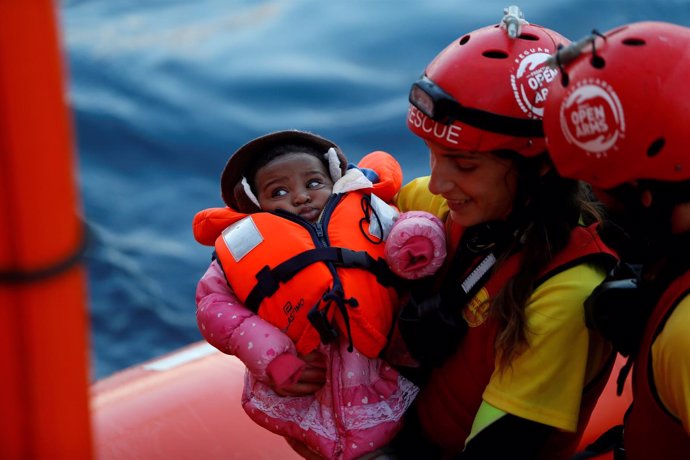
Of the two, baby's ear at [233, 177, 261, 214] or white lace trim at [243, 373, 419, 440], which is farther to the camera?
baby's ear at [233, 177, 261, 214]

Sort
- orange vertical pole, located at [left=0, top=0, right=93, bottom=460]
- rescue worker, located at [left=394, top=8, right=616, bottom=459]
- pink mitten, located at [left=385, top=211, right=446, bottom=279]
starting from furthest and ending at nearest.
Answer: pink mitten, located at [left=385, top=211, right=446, bottom=279] → rescue worker, located at [left=394, top=8, right=616, bottom=459] → orange vertical pole, located at [left=0, top=0, right=93, bottom=460]

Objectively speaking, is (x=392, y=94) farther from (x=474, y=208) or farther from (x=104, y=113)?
(x=474, y=208)

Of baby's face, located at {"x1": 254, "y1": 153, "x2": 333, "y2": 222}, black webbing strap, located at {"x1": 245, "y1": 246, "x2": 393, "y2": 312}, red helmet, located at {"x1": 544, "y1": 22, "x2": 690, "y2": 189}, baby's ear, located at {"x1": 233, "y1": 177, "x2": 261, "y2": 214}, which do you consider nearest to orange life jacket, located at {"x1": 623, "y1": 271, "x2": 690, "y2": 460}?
red helmet, located at {"x1": 544, "y1": 22, "x2": 690, "y2": 189}

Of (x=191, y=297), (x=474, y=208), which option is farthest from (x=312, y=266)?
(x=191, y=297)

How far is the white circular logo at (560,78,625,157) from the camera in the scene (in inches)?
59.9

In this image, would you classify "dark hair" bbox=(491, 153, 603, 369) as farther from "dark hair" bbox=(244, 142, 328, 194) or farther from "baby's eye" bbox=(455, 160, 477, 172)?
"dark hair" bbox=(244, 142, 328, 194)

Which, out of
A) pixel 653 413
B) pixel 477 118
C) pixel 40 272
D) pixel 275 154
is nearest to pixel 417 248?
pixel 477 118

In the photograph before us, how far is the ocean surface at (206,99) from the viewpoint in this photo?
18.2ft

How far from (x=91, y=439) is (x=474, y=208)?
3.45ft

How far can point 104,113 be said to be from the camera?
6414 millimetres

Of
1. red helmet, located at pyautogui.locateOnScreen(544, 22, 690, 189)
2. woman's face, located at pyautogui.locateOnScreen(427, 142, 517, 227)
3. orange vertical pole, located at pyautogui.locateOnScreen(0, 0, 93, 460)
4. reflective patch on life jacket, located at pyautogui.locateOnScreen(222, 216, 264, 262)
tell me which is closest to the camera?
orange vertical pole, located at pyautogui.locateOnScreen(0, 0, 93, 460)

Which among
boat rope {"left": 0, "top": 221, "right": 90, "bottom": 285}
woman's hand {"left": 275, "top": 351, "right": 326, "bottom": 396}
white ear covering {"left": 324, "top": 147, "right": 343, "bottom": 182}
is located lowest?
woman's hand {"left": 275, "top": 351, "right": 326, "bottom": 396}

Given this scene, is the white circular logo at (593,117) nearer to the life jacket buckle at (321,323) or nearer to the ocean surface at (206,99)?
the life jacket buckle at (321,323)

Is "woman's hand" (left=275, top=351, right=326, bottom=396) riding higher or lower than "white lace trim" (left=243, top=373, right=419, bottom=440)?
higher
